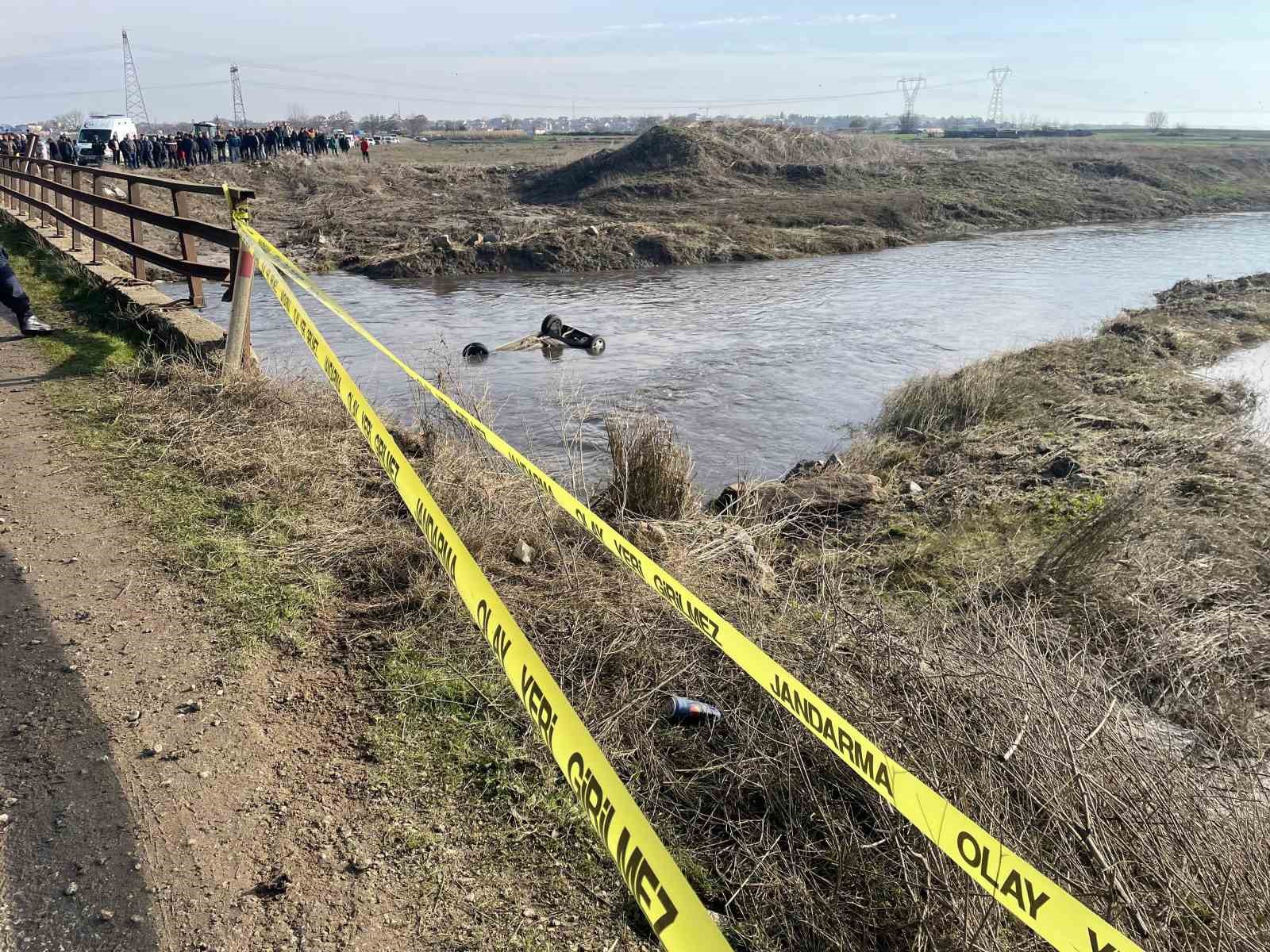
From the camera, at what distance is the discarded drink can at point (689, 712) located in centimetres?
338

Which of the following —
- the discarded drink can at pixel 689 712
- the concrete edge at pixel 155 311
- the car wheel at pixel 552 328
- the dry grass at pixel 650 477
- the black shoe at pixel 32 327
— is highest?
the concrete edge at pixel 155 311

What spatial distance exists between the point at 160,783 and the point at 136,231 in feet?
31.2

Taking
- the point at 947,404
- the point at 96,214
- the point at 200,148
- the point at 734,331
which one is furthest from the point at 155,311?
the point at 200,148

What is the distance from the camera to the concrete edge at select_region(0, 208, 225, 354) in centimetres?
703

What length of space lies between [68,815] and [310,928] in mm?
882

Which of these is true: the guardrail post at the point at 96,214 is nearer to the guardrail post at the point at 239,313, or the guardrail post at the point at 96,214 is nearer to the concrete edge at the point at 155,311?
the concrete edge at the point at 155,311

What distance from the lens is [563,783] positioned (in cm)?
302

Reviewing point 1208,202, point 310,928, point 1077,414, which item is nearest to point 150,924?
point 310,928

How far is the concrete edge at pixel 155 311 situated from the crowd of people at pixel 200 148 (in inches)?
1199

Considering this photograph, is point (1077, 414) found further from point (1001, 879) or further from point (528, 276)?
point (528, 276)

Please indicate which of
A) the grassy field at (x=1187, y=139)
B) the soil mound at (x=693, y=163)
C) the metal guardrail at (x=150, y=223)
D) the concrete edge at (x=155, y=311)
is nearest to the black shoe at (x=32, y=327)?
the concrete edge at (x=155, y=311)

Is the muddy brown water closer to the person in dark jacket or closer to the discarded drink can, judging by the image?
the person in dark jacket

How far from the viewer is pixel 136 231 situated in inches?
412

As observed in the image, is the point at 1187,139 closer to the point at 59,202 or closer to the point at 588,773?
the point at 59,202
